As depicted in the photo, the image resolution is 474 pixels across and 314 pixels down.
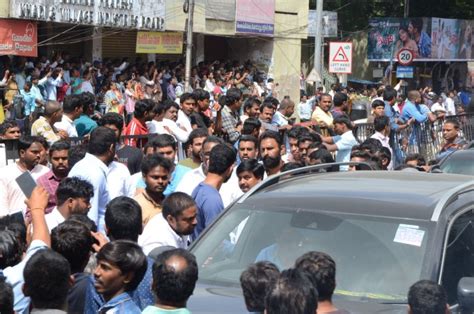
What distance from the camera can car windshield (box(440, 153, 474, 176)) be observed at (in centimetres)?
1041

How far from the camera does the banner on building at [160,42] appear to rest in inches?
1069

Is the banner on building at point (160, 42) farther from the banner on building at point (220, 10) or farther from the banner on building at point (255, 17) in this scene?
the banner on building at point (255, 17)

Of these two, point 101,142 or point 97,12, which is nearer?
point 101,142

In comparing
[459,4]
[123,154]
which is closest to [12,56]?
[123,154]

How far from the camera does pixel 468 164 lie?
10.5 metres

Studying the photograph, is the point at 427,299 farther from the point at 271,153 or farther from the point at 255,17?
the point at 255,17

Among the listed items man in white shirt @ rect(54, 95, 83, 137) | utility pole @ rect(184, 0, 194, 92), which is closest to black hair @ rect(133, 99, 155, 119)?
man in white shirt @ rect(54, 95, 83, 137)

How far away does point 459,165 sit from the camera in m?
10.5

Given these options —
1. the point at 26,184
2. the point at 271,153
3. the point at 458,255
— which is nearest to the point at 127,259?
the point at 26,184

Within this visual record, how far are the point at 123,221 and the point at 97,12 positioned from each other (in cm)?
2009

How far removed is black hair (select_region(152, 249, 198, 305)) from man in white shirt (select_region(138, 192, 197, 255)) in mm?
1655

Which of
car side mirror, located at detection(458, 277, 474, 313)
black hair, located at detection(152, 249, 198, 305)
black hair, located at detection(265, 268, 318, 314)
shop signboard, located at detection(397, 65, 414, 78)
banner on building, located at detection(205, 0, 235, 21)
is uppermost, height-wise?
banner on building, located at detection(205, 0, 235, 21)

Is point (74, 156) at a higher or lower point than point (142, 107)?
lower

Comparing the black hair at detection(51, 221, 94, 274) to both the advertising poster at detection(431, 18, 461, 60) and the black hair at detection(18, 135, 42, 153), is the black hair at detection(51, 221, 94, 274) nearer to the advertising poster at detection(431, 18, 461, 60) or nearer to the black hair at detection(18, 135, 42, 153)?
the black hair at detection(18, 135, 42, 153)
